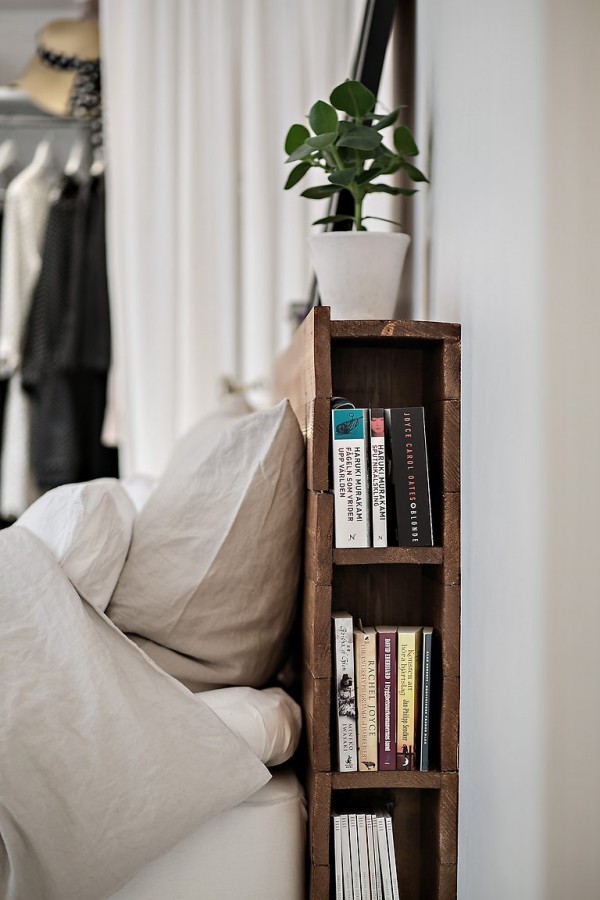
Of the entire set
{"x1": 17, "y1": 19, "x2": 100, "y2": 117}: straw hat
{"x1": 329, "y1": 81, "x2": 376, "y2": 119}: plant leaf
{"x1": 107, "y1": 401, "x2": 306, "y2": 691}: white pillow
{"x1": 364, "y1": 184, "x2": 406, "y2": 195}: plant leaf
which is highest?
{"x1": 17, "y1": 19, "x2": 100, "y2": 117}: straw hat

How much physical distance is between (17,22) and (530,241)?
2945 mm

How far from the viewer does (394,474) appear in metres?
0.95

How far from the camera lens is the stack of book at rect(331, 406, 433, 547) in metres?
0.95

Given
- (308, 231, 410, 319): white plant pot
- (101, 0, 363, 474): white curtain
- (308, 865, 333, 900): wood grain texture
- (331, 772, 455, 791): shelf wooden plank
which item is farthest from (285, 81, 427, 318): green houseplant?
(101, 0, 363, 474): white curtain

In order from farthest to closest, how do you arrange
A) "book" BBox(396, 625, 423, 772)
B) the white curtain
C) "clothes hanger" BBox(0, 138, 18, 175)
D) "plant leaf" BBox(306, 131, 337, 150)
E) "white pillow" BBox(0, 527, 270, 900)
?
1. "clothes hanger" BBox(0, 138, 18, 175)
2. the white curtain
3. "plant leaf" BBox(306, 131, 337, 150)
4. "book" BBox(396, 625, 423, 772)
5. "white pillow" BBox(0, 527, 270, 900)

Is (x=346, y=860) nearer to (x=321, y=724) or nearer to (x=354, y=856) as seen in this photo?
(x=354, y=856)

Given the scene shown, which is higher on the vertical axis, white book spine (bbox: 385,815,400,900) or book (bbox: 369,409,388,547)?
book (bbox: 369,409,388,547)

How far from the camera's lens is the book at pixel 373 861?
955 millimetres

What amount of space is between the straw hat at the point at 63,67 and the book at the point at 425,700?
2.44 m

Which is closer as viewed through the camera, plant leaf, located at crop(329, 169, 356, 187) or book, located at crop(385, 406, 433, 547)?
book, located at crop(385, 406, 433, 547)

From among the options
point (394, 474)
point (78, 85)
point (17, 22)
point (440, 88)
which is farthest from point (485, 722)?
point (17, 22)

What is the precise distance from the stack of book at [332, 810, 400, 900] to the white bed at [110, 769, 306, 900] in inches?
2.0

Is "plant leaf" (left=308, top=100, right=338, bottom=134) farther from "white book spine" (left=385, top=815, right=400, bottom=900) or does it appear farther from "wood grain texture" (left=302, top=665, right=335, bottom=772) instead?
"white book spine" (left=385, top=815, right=400, bottom=900)

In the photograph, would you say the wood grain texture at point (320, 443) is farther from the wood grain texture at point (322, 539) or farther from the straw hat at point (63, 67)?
the straw hat at point (63, 67)
